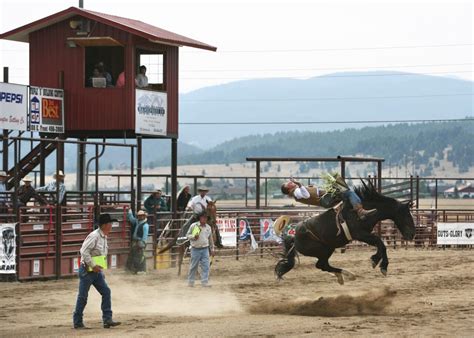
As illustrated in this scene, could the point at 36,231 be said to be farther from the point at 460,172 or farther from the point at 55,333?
the point at 460,172

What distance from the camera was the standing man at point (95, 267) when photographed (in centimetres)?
1389

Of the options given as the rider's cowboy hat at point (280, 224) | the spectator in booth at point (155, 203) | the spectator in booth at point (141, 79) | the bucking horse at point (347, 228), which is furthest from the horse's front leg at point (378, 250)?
the spectator in booth at point (141, 79)

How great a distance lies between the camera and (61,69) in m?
25.7

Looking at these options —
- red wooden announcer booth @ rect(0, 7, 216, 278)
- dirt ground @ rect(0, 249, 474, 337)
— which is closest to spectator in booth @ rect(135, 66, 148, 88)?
red wooden announcer booth @ rect(0, 7, 216, 278)

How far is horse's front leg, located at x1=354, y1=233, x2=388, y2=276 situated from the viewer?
16016 millimetres

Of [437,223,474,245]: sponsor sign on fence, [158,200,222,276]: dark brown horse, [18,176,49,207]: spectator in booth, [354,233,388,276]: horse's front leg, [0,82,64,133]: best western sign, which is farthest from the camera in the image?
[437,223,474,245]: sponsor sign on fence

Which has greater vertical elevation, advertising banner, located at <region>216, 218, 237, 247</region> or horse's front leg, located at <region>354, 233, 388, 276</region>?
horse's front leg, located at <region>354, 233, 388, 276</region>

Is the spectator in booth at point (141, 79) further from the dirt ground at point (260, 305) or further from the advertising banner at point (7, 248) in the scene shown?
the advertising banner at point (7, 248)

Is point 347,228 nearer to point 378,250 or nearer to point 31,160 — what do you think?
point 378,250

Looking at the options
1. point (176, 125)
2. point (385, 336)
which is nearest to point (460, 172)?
point (176, 125)

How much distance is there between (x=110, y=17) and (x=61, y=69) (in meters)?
1.69

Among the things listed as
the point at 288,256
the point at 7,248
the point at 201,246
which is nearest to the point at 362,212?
the point at 288,256

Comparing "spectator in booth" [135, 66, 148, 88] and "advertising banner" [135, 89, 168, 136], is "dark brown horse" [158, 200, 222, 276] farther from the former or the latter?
"spectator in booth" [135, 66, 148, 88]

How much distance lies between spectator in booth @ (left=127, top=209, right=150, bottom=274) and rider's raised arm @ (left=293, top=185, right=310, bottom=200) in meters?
7.47
